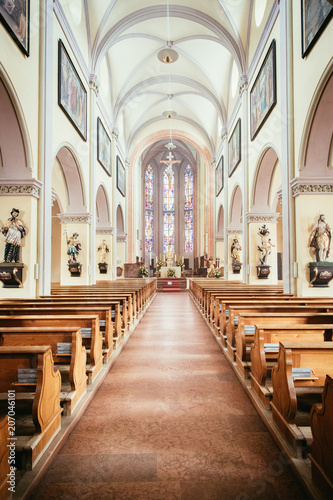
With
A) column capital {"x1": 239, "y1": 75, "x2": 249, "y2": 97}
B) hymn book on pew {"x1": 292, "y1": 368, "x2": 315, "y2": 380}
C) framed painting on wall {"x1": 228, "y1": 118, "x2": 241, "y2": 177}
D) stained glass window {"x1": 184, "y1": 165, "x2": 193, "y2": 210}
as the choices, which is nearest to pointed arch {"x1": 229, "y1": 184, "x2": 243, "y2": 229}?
framed painting on wall {"x1": 228, "y1": 118, "x2": 241, "y2": 177}

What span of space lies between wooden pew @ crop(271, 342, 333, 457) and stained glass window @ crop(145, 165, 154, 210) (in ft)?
98.8

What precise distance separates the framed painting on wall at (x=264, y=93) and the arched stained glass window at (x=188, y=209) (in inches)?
814

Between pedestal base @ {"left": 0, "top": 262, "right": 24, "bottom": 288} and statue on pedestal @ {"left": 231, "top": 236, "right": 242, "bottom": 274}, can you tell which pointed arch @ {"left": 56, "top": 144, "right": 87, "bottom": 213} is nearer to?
pedestal base @ {"left": 0, "top": 262, "right": 24, "bottom": 288}

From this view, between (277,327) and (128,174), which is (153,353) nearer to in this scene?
(277,327)

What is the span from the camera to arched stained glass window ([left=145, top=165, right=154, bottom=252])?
32344 mm

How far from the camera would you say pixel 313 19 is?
Answer: 20.8 ft

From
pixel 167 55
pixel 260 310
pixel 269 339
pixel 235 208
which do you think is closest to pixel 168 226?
pixel 235 208

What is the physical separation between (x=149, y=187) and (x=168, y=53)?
1842cm

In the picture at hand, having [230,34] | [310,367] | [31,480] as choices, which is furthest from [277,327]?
[230,34]

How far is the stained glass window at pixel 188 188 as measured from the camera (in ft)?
105

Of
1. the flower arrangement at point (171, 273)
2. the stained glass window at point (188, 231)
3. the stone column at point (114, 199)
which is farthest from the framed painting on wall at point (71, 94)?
the stained glass window at point (188, 231)

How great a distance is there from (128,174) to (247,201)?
40.3 feet

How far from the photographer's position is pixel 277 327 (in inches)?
130

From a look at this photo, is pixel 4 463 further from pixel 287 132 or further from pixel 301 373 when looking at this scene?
pixel 287 132
